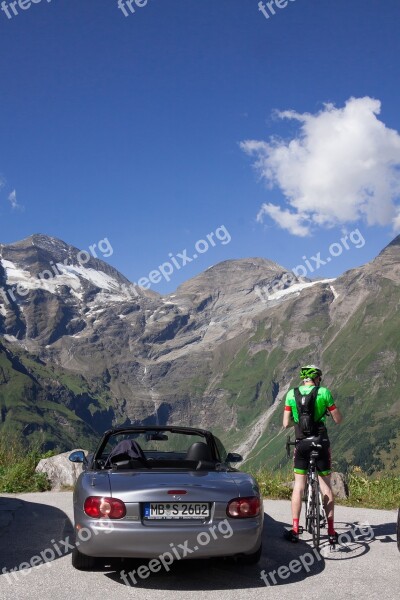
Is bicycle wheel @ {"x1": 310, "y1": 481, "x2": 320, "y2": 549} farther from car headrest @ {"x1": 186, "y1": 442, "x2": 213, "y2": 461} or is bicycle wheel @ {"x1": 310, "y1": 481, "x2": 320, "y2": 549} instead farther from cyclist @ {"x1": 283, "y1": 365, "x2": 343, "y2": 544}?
car headrest @ {"x1": 186, "y1": 442, "x2": 213, "y2": 461}

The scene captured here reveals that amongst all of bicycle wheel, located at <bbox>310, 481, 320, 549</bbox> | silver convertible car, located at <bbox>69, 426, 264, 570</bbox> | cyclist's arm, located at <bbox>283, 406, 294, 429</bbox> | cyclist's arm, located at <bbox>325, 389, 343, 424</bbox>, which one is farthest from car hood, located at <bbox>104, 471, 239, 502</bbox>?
cyclist's arm, located at <bbox>325, 389, 343, 424</bbox>

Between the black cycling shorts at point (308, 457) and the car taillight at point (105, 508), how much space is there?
3041mm

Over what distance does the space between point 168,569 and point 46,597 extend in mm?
1592

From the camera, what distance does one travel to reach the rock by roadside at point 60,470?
563 inches

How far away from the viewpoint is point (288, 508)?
460 inches

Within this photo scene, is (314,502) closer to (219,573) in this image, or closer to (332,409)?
(332,409)

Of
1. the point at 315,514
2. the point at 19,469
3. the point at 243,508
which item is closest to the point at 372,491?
the point at 315,514

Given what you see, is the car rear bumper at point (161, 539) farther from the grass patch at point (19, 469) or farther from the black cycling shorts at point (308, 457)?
the grass patch at point (19, 469)

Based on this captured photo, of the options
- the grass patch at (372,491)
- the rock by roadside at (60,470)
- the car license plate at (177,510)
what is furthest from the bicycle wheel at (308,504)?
the rock by roadside at (60,470)

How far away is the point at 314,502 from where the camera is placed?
8031 mm

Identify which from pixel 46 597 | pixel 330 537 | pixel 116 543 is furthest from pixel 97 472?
pixel 330 537

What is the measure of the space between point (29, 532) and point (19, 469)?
566 centimetres

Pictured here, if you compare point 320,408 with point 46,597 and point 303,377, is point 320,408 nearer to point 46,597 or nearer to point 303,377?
point 303,377

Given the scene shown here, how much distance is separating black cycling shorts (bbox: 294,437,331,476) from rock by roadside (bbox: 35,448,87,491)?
24.4 ft
